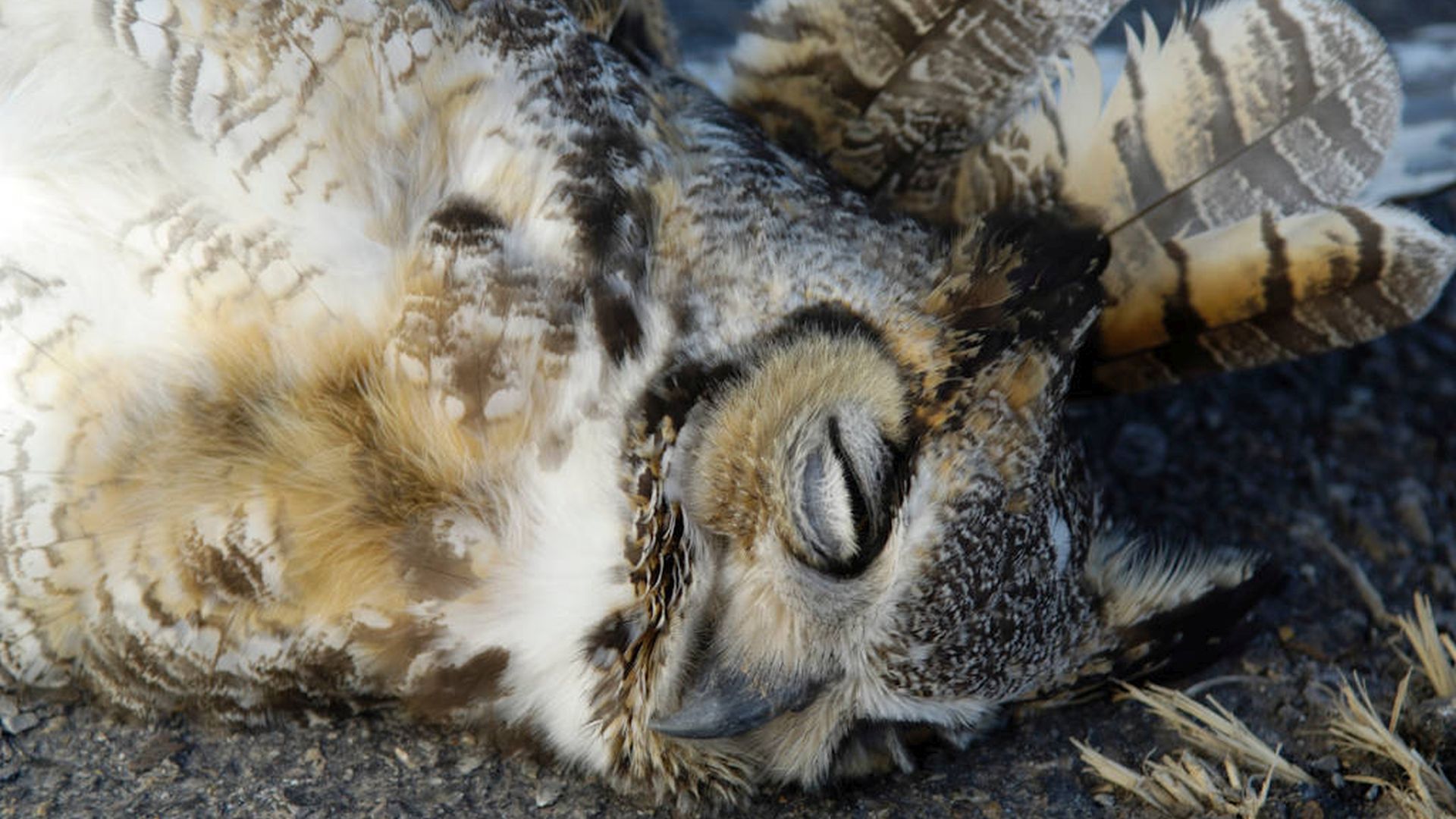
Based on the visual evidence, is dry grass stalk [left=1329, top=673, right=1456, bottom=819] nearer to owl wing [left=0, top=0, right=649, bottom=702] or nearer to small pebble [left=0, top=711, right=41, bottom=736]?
owl wing [left=0, top=0, right=649, bottom=702]

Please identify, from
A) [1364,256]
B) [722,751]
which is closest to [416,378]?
[722,751]

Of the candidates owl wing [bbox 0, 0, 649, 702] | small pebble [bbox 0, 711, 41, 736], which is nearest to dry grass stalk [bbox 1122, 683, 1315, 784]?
owl wing [bbox 0, 0, 649, 702]

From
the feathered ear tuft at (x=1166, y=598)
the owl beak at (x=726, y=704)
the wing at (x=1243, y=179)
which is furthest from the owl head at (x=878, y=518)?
the wing at (x=1243, y=179)

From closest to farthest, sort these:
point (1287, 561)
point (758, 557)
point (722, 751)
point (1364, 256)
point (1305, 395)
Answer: point (758, 557) → point (722, 751) → point (1364, 256) → point (1287, 561) → point (1305, 395)

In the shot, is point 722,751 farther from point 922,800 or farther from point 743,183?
point 743,183

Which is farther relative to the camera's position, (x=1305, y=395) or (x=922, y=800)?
(x=1305, y=395)

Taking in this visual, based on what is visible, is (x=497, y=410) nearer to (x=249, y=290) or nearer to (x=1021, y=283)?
(x=249, y=290)
